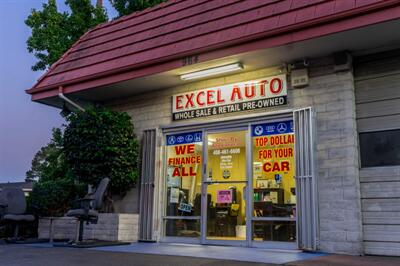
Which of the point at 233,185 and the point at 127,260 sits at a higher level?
the point at 233,185

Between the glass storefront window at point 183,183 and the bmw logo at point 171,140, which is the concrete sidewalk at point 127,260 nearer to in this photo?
the glass storefront window at point 183,183

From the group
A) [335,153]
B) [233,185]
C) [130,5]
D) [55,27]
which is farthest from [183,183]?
[55,27]

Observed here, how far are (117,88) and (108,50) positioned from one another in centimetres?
88

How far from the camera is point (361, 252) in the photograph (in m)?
6.24

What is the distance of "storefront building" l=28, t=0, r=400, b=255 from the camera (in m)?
6.41

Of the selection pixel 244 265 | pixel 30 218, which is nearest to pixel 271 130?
pixel 244 265

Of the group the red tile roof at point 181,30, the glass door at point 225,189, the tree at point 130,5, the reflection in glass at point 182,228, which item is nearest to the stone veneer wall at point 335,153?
the glass door at point 225,189

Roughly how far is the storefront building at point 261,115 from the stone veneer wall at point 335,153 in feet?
0.05

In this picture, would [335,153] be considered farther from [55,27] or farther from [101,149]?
[55,27]

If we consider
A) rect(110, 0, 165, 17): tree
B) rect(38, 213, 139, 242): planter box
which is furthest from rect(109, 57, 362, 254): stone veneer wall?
rect(110, 0, 165, 17): tree

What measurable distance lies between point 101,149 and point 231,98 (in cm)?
269

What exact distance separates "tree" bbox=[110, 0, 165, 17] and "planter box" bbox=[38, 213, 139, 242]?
7.60m

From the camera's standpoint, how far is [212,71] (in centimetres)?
766

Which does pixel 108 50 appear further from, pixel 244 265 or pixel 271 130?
pixel 244 265
